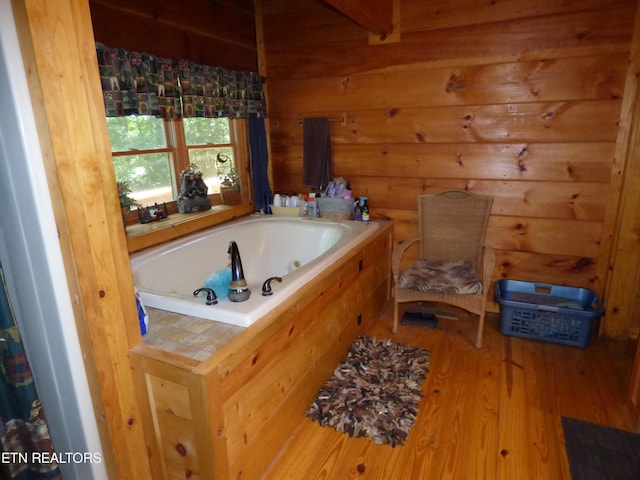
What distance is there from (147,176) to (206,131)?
1.90ft

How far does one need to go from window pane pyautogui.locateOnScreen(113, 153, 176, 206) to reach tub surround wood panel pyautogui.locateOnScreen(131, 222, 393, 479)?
A: 50.2 inches

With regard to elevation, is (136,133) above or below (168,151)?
above

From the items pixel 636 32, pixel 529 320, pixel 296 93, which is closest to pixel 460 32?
pixel 636 32

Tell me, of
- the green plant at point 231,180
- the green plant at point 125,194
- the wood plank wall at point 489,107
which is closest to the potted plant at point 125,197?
the green plant at point 125,194

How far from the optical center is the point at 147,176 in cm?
249

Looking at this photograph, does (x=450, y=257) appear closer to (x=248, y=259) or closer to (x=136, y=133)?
(x=248, y=259)

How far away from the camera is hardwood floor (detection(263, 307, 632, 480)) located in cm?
166

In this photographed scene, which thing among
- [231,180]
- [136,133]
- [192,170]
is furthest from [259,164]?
[136,133]

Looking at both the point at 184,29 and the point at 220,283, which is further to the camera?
the point at 184,29

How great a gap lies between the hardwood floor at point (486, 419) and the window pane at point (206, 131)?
6.15 feet

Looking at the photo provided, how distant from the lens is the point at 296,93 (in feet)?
10.4

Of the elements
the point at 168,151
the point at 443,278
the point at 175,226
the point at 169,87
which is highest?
the point at 169,87

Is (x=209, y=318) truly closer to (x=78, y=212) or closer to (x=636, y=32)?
(x=78, y=212)

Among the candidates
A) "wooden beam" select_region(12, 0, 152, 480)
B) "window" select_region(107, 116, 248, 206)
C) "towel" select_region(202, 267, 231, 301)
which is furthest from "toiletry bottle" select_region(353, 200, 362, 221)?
"wooden beam" select_region(12, 0, 152, 480)
